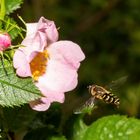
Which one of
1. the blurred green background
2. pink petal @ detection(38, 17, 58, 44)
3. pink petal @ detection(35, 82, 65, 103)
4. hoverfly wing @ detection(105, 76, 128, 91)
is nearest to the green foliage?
hoverfly wing @ detection(105, 76, 128, 91)

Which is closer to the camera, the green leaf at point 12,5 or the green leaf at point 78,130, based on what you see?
the green leaf at point 12,5

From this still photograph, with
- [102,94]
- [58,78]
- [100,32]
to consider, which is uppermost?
[58,78]

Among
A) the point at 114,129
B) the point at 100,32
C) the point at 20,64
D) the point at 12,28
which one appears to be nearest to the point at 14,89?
the point at 20,64

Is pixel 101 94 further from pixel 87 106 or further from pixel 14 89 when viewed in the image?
pixel 14 89

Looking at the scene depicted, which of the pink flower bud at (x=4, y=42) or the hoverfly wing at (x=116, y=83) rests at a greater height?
the pink flower bud at (x=4, y=42)

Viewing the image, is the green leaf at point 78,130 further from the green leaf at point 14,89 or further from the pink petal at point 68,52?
the green leaf at point 14,89

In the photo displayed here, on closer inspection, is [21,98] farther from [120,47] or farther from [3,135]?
[120,47]

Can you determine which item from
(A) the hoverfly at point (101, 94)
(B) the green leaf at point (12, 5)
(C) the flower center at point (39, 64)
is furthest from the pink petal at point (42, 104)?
(B) the green leaf at point (12, 5)
